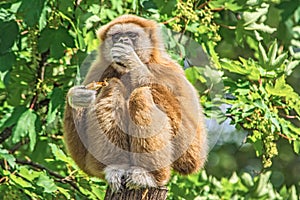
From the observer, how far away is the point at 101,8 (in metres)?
6.37

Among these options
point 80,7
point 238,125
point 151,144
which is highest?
point 80,7

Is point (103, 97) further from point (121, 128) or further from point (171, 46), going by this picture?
point (171, 46)

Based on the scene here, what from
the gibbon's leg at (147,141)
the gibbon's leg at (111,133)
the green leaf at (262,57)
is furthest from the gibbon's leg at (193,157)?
the green leaf at (262,57)

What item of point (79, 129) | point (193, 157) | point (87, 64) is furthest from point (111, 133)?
point (87, 64)

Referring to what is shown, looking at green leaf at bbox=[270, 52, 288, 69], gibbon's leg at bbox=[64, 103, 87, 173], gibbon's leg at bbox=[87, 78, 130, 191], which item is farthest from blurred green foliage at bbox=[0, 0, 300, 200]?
gibbon's leg at bbox=[87, 78, 130, 191]

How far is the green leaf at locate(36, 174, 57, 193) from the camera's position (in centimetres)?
534

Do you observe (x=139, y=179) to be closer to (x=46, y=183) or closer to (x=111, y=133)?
(x=111, y=133)

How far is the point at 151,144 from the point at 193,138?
1.31ft

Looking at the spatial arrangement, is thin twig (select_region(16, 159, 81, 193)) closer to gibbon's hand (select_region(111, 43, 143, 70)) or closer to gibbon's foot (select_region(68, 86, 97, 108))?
gibbon's foot (select_region(68, 86, 97, 108))

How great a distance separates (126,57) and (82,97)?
0.42 m

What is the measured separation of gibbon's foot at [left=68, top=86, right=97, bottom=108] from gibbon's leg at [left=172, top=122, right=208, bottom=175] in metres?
0.75

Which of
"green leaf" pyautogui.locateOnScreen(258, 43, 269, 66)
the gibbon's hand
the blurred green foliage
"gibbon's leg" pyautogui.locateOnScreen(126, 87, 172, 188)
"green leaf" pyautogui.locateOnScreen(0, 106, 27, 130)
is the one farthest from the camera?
"green leaf" pyautogui.locateOnScreen(0, 106, 27, 130)

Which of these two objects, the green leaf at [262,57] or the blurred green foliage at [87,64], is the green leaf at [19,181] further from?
the green leaf at [262,57]

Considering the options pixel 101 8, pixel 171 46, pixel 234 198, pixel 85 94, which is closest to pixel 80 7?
pixel 101 8
